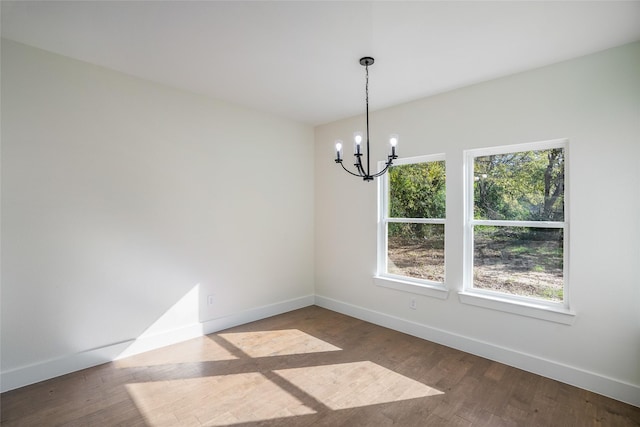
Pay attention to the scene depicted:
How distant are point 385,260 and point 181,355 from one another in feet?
8.41

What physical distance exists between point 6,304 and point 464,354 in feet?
13.3

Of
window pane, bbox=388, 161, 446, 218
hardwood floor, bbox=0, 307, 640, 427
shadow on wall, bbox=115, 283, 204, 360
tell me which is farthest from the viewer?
window pane, bbox=388, 161, 446, 218

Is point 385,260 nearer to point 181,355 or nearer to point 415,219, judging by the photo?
point 415,219

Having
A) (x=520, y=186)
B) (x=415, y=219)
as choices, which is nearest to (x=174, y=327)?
(x=415, y=219)

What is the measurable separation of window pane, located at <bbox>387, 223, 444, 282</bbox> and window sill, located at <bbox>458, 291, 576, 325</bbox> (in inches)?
17.1

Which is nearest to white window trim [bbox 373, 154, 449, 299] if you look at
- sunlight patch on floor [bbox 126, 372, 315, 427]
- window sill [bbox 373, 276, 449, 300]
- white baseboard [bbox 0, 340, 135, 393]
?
window sill [bbox 373, 276, 449, 300]

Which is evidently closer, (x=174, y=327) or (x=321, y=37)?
(x=321, y=37)

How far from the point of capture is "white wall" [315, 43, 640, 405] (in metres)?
2.42

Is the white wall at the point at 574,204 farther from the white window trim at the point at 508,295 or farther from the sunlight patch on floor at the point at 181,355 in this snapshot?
the sunlight patch on floor at the point at 181,355

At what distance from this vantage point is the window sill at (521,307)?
2.69 meters

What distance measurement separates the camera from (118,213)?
3029 millimetres

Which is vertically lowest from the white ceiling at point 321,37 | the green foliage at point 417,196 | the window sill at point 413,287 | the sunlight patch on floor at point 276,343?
the sunlight patch on floor at point 276,343

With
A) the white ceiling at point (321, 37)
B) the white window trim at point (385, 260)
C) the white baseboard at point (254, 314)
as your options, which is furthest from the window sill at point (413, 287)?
the white ceiling at point (321, 37)

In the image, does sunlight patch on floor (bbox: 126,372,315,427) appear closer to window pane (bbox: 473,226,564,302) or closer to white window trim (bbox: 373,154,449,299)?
white window trim (bbox: 373,154,449,299)
